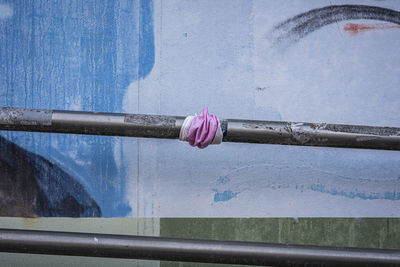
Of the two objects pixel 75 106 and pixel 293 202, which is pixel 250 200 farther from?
pixel 75 106

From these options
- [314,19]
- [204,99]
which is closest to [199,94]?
[204,99]

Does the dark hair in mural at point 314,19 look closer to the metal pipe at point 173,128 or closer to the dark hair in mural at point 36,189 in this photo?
the metal pipe at point 173,128

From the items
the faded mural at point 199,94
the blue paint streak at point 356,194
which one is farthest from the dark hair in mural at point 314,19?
the blue paint streak at point 356,194

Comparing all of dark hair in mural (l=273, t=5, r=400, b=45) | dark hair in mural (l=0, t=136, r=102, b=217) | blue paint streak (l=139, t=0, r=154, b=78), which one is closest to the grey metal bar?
dark hair in mural (l=0, t=136, r=102, b=217)

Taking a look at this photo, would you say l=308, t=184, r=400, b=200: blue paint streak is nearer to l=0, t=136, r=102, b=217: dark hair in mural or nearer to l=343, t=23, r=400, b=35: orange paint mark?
l=343, t=23, r=400, b=35: orange paint mark

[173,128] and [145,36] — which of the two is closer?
[173,128]

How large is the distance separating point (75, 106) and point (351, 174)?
1140mm

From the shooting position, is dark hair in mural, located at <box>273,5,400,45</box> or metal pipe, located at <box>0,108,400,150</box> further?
dark hair in mural, located at <box>273,5,400,45</box>

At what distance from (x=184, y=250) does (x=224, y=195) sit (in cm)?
31

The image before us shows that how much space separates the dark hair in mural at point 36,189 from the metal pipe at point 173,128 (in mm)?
265

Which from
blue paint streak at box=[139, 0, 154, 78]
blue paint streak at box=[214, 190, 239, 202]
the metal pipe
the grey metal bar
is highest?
blue paint streak at box=[139, 0, 154, 78]

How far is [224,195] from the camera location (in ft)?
4.29

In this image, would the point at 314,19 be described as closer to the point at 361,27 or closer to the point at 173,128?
the point at 361,27

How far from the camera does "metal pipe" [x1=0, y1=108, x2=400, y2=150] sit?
1.04 metres
